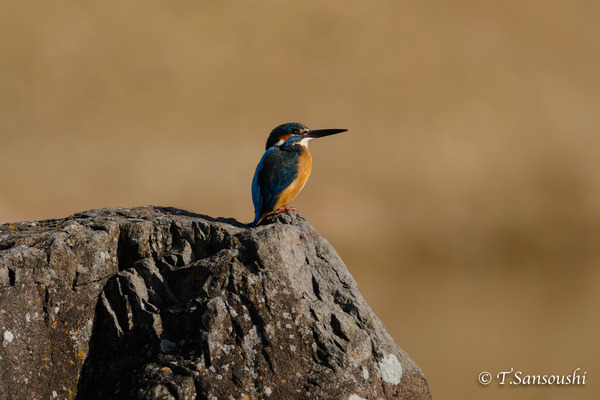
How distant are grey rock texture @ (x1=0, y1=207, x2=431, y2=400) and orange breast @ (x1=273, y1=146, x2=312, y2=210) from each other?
4.69ft

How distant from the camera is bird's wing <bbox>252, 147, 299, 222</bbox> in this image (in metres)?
6.82

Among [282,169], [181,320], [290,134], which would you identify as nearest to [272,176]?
[282,169]

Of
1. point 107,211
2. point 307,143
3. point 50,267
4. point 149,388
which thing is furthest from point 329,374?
point 307,143

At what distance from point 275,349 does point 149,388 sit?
95 cm

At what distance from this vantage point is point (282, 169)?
7215 millimetres

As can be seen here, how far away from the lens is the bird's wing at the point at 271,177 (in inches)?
269

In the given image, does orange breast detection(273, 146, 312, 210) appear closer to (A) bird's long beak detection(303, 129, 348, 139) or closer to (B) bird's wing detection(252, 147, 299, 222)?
(B) bird's wing detection(252, 147, 299, 222)

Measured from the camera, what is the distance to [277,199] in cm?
687

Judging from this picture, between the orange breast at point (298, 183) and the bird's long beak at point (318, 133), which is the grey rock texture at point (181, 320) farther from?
the bird's long beak at point (318, 133)

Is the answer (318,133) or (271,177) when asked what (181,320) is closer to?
(271,177)

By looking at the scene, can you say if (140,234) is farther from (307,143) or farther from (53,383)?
(307,143)

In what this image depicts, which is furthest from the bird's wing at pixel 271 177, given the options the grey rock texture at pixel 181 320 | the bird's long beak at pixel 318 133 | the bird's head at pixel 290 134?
the grey rock texture at pixel 181 320

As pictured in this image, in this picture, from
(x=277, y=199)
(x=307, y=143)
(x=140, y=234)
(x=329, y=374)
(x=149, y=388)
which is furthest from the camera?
(x=307, y=143)

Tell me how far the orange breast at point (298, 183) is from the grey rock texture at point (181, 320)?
143 centimetres
